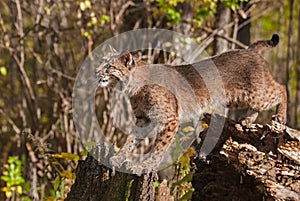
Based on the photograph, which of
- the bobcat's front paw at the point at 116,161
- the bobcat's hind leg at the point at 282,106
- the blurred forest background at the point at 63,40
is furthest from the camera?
the blurred forest background at the point at 63,40

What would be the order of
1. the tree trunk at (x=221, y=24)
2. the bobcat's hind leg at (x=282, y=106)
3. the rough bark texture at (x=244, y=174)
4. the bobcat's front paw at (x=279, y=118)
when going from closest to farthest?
1. the rough bark texture at (x=244, y=174)
2. the bobcat's front paw at (x=279, y=118)
3. the bobcat's hind leg at (x=282, y=106)
4. the tree trunk at (x=221, y=24)

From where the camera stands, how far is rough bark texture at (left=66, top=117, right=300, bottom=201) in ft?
14.9

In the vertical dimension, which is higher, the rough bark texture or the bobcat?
the bobcat

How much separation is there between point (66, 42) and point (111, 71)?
157 inches

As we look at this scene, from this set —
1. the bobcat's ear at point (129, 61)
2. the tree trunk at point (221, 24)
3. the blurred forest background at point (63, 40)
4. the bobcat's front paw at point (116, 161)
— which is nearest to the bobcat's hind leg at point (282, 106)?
the bobcat's ear at point (129, 61)

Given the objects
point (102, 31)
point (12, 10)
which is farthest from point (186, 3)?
point (12, 10)

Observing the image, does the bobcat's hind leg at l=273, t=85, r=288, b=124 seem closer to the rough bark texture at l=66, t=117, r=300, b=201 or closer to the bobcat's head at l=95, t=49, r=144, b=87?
the rough bark texture at l=66, t=117, r=300, b=201

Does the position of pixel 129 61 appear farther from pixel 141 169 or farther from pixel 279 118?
pixel 279 118

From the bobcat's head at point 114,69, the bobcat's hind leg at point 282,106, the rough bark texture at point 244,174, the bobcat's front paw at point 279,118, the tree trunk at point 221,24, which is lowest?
the rough bark texture at point 244,174

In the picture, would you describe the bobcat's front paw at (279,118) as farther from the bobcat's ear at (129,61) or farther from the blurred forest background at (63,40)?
the blurred forest background at (63,40)

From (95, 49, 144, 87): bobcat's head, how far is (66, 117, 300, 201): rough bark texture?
89 cm

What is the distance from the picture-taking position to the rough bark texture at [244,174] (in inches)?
179

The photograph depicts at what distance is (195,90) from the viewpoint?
5871 mm

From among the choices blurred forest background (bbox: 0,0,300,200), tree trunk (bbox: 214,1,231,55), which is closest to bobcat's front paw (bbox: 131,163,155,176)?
blurred forest background (bbox: 0,0,300,200)
